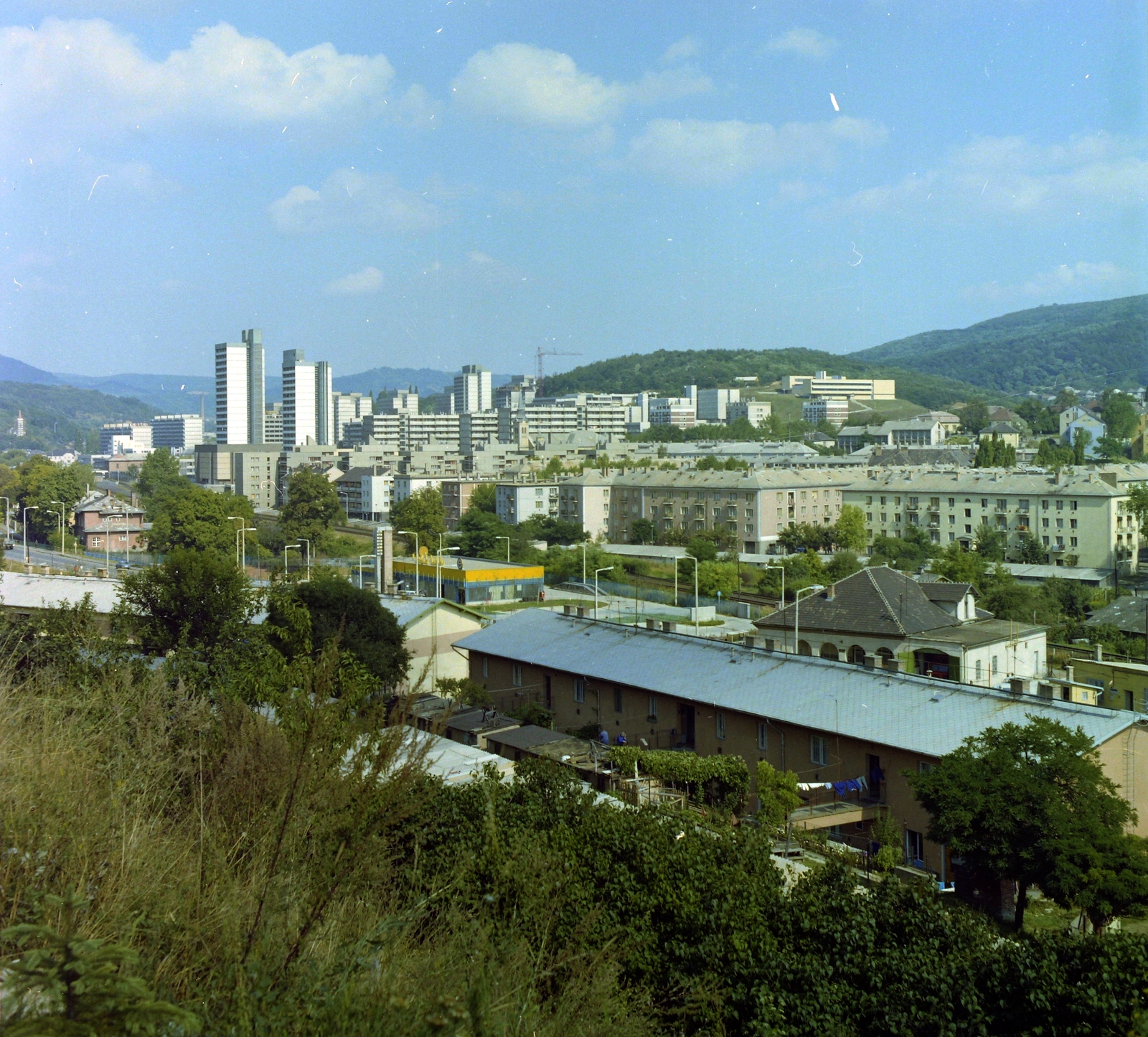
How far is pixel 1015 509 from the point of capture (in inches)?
998

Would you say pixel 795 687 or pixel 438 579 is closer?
pixel 795 687

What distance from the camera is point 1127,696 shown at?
1038cm

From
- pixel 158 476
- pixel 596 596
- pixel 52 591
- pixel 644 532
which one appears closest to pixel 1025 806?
pixel 596 596

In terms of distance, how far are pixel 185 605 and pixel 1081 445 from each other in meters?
35.2

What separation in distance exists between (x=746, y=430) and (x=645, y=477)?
27403 mm

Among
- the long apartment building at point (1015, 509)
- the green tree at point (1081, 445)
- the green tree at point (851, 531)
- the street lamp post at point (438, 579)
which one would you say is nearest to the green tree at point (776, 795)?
the street lamp post at point (438, 579)

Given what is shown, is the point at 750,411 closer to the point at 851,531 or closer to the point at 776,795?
the point at 851,531

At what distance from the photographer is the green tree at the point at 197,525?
24.2 meters

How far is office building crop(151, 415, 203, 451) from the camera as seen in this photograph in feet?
270

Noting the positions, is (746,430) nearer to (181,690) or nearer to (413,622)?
(413,622)

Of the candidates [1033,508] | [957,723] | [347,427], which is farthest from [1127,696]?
[347,427]

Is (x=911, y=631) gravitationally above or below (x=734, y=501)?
below

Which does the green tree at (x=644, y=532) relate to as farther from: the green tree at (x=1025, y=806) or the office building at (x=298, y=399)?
the office building at (x=298, y=399)

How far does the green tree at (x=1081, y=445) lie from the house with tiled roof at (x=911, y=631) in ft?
86.7
